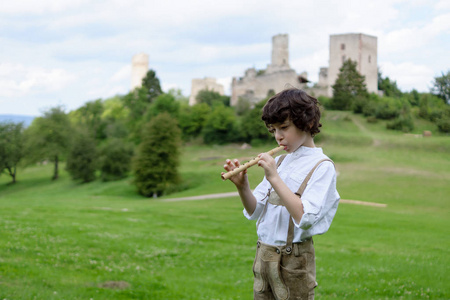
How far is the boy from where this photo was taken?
11.3 ft

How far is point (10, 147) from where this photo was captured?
67.8 metres

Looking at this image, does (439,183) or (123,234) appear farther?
(439,183)

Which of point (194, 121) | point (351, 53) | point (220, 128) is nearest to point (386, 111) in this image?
point (220, 128)

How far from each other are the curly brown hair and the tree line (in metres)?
42.7

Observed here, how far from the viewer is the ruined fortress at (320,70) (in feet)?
265

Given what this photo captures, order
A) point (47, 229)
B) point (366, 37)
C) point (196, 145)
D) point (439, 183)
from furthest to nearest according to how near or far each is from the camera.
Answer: point (366, 37), point (196, 145), point (439, 183), point (47, 229)

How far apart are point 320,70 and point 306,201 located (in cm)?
8371

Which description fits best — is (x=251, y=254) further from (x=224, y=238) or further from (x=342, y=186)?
(x=342, y=186)

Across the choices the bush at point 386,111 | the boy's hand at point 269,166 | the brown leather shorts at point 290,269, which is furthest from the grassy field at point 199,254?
the bush at point 386,111

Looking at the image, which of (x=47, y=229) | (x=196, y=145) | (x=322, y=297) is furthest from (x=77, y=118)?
(x=322, y=297)

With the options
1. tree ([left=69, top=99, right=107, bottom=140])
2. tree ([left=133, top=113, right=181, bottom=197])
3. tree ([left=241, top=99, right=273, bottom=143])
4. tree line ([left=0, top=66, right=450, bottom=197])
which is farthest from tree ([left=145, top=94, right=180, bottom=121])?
tree ([left=133, top=113, right=181, bottom=197])

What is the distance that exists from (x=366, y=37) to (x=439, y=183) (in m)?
54.0

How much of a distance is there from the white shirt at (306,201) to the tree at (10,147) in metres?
70.9

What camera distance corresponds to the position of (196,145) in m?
71.9
